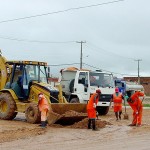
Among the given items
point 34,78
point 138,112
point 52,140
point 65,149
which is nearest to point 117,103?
point 138,112

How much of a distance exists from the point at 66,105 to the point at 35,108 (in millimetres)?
1356

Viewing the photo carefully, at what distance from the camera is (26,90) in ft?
63.0

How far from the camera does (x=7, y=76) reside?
20.1 meters

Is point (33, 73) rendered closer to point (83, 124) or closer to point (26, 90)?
point (26, 90)

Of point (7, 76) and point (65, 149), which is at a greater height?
point (7, 76)

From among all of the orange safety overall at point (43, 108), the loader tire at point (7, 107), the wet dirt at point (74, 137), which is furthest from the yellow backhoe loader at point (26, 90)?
the orange safety overall at point (43, 108)

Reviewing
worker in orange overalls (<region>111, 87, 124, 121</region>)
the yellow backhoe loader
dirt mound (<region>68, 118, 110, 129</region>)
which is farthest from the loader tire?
worker in orange overalls (<region>111, 87, 124, 121</region>)

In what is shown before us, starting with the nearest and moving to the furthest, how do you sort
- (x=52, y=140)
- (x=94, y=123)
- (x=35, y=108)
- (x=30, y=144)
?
(x=30, y=144), (x=52, y=140), (x=94, y=123), (x=35, y=108)

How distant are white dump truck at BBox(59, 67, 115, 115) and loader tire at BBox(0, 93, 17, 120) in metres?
5.27

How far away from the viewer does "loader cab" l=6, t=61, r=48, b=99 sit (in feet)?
63.2

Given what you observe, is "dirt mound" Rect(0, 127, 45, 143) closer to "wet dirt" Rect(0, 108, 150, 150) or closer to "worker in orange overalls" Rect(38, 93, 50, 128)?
"wet dirt" Rect(0, 108, 150, 150)

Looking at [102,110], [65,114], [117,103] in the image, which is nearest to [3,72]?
[65,114]

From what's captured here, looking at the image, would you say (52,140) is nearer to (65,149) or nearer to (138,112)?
(65,149)

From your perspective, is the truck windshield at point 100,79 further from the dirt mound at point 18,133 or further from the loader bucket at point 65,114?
the dirt mound at point 18,133
